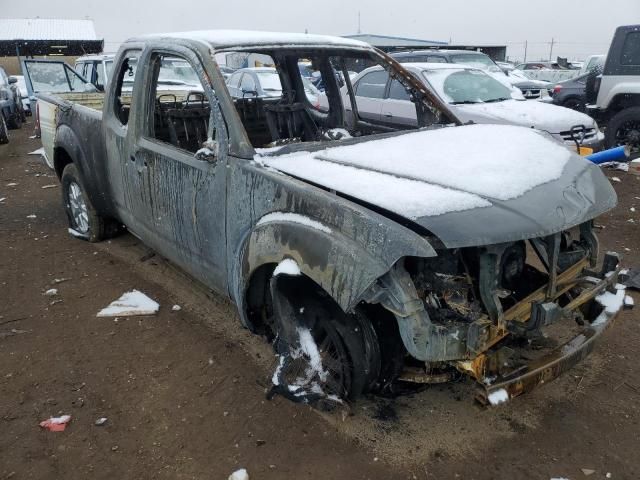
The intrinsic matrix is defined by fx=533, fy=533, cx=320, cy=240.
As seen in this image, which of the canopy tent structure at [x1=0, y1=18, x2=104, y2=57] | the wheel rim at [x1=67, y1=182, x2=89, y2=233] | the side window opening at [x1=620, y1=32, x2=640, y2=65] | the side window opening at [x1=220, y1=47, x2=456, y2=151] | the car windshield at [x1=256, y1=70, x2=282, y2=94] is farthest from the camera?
the canopy tent structure at [x1=0, y1=18, x2=104, y2=57]

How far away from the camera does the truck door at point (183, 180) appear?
2932 mm

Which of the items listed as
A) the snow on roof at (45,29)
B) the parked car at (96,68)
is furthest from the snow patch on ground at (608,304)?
the snow on roof at (45,29)

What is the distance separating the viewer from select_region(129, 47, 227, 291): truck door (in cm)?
293

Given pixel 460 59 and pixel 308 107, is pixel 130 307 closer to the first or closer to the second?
pixel 308 107

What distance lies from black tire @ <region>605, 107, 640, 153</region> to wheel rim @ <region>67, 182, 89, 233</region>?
7897 mm

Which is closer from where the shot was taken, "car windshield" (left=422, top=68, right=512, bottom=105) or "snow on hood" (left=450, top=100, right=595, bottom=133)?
"snow on hood" (left=450, top=100, right=595, bottom=133)

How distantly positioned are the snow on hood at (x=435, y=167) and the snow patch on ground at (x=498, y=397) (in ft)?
2.48

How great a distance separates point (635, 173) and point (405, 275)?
23.6 ft

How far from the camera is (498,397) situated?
2.15 m

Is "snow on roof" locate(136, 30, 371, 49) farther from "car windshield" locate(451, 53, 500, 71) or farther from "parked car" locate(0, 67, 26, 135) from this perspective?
"parked car" locate(0, 67, 26, 135)

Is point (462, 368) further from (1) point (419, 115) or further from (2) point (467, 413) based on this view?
(1) point (419, 115)

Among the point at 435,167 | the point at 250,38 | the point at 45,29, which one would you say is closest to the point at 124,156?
the point at 250,38

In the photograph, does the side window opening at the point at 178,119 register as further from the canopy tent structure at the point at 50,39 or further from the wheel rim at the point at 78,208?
the canopy tent structure at the point at 50,39

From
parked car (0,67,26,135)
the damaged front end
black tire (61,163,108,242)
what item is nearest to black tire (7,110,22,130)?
parked car (0,67,26,135)
